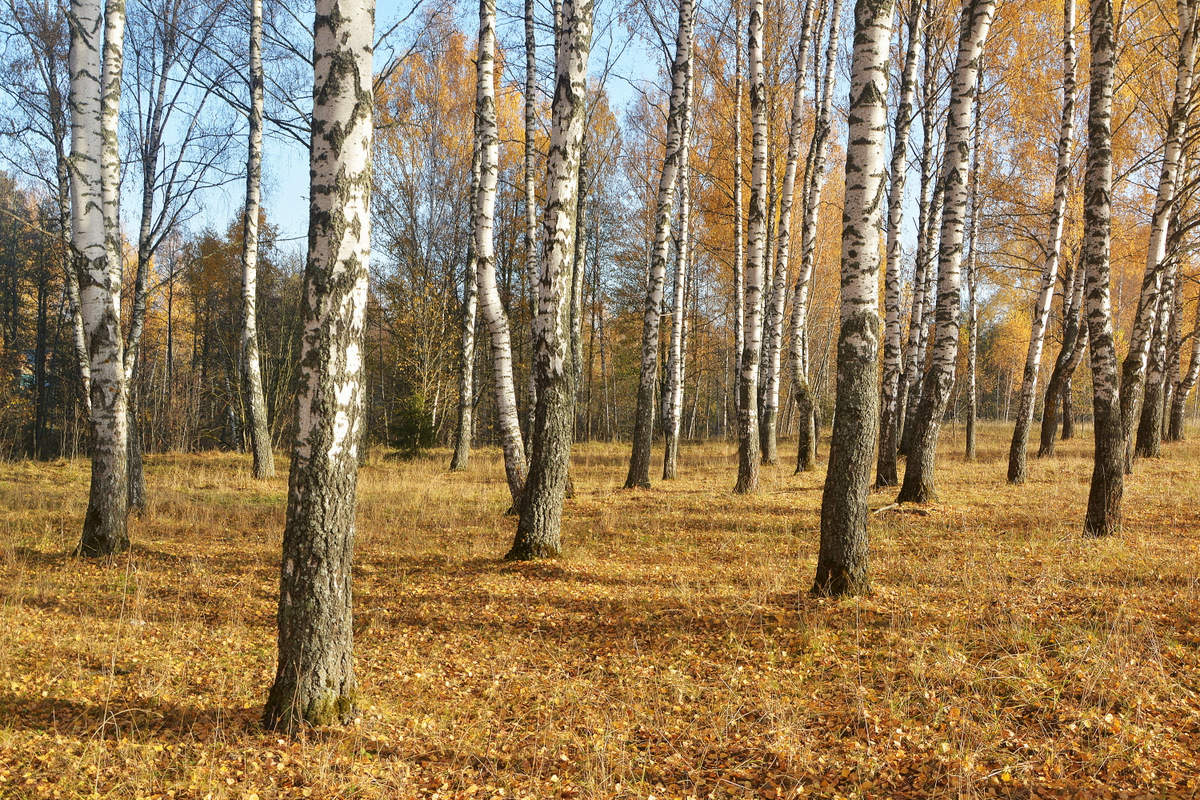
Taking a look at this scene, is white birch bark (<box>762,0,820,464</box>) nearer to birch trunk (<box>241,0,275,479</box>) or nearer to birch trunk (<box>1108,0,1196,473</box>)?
birch trunk (<box>1108,0,1196,473</box>)

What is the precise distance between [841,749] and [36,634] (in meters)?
5.44

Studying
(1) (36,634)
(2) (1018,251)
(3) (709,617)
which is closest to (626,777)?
(3) (709,617)

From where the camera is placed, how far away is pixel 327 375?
3141 millimetres

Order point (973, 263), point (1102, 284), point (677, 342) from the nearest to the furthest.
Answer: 1. point (1102, 284)
2. point (677, 342)
3. point (973, 263)

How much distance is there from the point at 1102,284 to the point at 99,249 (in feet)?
34.5

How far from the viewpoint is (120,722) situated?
135 inches

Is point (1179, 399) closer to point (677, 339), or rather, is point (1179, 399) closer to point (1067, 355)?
point (1067, 355)

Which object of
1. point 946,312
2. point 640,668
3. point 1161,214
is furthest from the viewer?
point 1161,214

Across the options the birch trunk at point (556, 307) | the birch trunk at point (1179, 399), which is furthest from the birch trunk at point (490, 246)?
the birch trunk at point (1179, 399)

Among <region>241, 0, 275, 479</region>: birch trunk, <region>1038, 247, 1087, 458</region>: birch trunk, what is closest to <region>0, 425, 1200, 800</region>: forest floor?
<region>241, 0, 275, 479</region>: birch trunk

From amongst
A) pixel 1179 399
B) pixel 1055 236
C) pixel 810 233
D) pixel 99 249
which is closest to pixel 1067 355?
pixel 1055 236

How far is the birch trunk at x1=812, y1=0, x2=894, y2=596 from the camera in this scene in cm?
503

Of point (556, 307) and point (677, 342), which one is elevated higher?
point (677, 342)

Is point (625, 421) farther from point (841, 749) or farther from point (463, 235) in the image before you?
point (841, 749)
